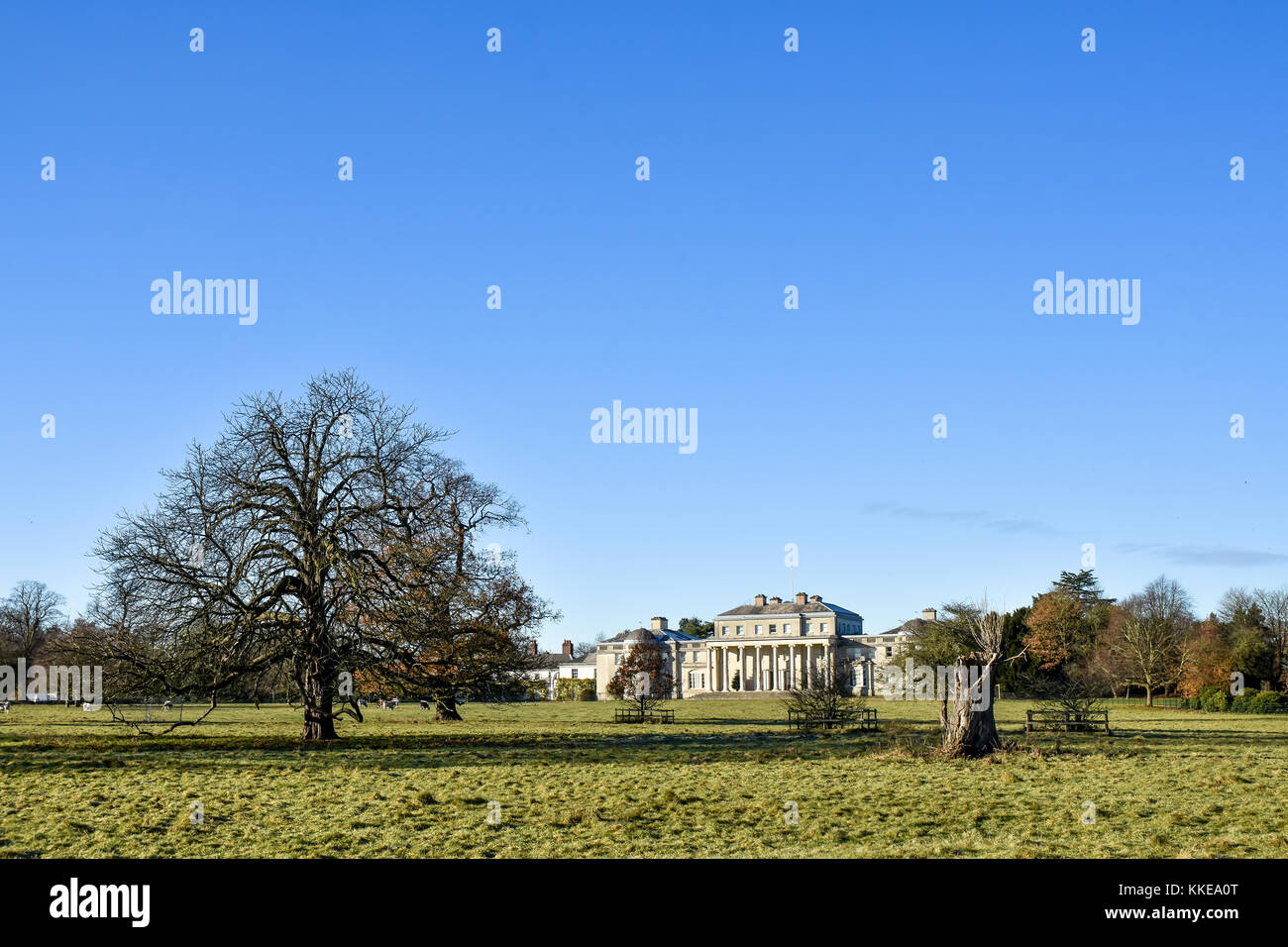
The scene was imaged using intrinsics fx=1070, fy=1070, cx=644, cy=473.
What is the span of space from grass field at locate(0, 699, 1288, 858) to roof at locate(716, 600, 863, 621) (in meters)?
86.0

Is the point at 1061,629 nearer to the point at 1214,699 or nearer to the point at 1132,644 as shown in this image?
the point at 1132,644

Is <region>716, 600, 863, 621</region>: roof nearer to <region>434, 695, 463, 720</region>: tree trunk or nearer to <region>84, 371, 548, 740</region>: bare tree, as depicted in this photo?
<region>434, 695, 463, 720</region>: tree trunk

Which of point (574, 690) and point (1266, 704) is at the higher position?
point (1266, 704)

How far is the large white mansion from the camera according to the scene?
112125 mm

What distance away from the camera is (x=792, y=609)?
11794cm

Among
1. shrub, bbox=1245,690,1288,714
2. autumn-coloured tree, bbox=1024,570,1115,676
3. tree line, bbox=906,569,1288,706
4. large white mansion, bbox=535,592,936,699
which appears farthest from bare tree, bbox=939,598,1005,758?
large white mansion, bbox=535,592,936,699

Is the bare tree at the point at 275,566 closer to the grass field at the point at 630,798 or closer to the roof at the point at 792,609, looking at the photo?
the grass field at the point at 630,798

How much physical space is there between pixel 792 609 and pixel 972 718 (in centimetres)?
9403

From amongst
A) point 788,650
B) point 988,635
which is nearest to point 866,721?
point 988,635

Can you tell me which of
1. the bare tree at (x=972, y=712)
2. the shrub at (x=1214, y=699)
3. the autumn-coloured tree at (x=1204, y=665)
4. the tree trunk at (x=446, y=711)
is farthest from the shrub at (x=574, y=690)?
the bare tree at (x=972, y=712)

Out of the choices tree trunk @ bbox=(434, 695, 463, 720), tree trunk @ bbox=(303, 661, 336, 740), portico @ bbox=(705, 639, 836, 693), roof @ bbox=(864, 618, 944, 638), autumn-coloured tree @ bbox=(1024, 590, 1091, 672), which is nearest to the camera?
tree trunk @ bbox=(303, 661, 336, 740)

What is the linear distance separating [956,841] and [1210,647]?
59.1 metres

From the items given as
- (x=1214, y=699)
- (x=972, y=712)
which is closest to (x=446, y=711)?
(x=972, y=712)

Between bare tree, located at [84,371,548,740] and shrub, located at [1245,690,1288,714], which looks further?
shrub, located at [1245,690,1288,714]
